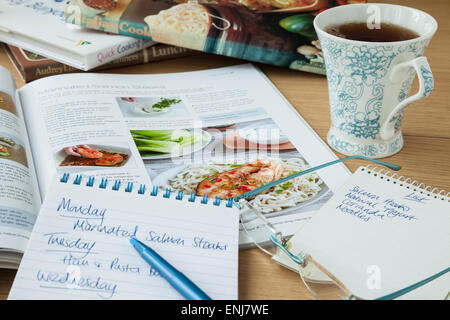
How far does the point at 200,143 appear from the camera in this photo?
0.59 metres

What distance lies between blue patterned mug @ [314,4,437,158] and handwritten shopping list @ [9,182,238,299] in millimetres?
194

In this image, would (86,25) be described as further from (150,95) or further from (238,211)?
(238,211)

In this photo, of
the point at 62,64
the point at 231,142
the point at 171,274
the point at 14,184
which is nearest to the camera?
the point at 171,274

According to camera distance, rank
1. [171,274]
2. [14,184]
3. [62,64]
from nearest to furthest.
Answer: [171,274] → [14,184] → [62,64]

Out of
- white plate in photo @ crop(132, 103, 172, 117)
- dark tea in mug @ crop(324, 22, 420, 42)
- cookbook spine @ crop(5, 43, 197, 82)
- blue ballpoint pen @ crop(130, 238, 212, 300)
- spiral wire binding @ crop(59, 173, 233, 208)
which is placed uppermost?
dark tea in mug @ crop(324, 22, 420, 42)

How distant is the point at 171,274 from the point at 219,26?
1.50 feet

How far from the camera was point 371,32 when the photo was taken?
557 millimetres

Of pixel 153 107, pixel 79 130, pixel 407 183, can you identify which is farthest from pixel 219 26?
pixel 407 183

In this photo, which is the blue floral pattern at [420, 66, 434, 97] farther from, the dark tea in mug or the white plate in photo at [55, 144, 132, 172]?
the white plate in photo at [55, 144, 132, 172]

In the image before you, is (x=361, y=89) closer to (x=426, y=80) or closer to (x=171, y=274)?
(x=426, y=80)

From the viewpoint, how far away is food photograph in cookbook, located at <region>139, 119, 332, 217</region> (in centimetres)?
50

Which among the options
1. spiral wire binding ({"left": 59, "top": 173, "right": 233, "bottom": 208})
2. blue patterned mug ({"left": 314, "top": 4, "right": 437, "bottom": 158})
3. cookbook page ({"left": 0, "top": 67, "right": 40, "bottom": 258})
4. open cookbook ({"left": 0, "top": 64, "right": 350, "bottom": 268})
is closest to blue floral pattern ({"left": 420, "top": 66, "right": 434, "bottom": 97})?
blue patterned mug ({"left": 314, "top": 4, "right": 437, "bottom": 158})
